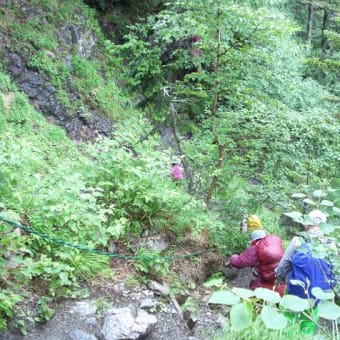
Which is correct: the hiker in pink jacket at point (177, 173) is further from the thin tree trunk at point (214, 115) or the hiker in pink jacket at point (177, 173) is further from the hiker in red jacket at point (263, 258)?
the hiker in red jacket at point (263, 258)

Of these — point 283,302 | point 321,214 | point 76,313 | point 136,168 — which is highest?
point 283,302

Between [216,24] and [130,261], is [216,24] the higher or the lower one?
the higher one

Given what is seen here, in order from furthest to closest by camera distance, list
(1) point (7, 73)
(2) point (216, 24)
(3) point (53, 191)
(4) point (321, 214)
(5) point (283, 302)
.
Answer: (1) point (7, 73)
(2) point (216, 24)
(3) point (53, 191)
(4) point (321, 214)
(5) point (283, 302)

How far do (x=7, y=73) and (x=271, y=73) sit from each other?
308 inches

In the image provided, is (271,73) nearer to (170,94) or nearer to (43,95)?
(170,94)

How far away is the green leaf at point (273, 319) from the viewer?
1.32 metres

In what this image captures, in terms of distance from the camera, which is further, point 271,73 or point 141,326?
point 271,73

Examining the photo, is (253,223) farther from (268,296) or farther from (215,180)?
Result: (268,296)

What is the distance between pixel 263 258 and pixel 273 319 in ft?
14.3

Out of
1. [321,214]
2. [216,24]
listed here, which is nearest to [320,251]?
[321,214]

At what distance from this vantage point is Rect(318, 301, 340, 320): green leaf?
143 cm

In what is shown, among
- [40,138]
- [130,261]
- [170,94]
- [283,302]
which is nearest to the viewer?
[283,302]

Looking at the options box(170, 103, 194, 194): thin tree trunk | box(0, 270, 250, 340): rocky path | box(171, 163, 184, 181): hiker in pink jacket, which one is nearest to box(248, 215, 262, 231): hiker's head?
box(170, 103, 194, 194): thin tree trunk

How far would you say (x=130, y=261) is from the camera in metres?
5.32
